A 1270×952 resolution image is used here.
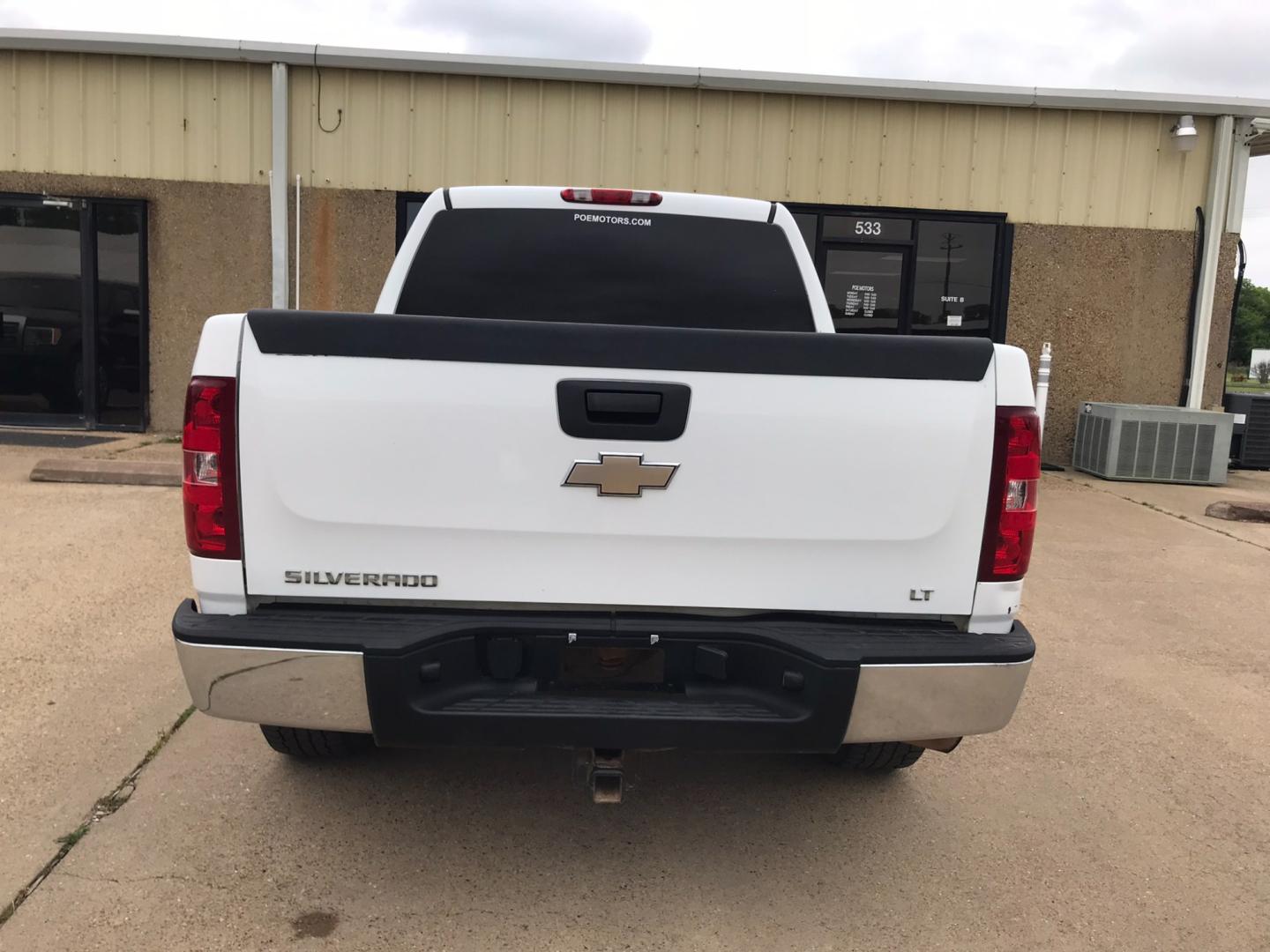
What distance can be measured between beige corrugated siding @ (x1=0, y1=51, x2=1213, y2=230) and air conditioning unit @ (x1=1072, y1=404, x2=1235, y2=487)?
2292 millimetres

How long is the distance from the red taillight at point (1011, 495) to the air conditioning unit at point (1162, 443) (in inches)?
350

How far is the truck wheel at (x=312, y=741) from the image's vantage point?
3.20 meters

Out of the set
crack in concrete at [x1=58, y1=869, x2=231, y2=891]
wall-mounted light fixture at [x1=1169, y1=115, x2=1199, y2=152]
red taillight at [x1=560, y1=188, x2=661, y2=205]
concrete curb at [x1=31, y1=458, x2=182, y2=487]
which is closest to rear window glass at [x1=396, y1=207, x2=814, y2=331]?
red taillight at [x1=560, y1=188, x2=661, y2=205]

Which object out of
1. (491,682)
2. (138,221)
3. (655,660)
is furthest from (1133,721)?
(138,221)

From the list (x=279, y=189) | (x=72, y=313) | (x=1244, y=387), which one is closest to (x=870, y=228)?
(x=279, y=189)

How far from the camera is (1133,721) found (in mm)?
4121

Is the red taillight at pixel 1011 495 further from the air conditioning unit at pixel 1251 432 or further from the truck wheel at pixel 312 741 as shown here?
the air conditioning unit at pixel 1251 432

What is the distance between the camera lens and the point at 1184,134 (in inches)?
417

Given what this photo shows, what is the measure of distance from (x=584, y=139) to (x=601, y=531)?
29.4ft

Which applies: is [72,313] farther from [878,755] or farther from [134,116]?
[878,755]

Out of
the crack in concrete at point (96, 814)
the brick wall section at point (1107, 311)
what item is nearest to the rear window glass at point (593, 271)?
the crack in concrete at point (96, 814)

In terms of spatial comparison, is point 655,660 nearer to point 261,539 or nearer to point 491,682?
point 491,682

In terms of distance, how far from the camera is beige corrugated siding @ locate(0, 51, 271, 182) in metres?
10.3

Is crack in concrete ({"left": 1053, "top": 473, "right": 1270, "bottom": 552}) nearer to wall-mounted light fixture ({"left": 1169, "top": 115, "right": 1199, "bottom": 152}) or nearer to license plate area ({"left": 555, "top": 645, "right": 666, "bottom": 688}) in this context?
wall-mounted light fixture ({"left": 1169, "top": 115, "right": 1199, "bottom": 152})
